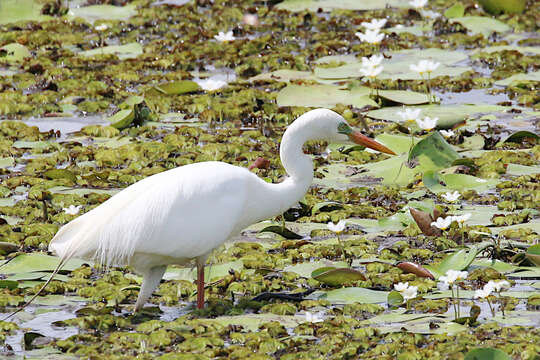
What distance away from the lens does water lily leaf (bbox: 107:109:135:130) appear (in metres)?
9.02

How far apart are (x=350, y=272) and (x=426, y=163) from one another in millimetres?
2211

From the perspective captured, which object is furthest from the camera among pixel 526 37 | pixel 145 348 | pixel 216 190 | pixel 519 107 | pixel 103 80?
pixel 526 37

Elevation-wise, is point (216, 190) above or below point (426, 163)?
above

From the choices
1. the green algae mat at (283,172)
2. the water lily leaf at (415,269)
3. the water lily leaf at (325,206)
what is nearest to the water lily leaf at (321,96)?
the green algae mat at (283,172)

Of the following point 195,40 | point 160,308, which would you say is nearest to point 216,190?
point 160,308

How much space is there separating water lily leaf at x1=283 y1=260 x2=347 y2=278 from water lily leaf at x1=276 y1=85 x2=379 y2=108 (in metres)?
3.54

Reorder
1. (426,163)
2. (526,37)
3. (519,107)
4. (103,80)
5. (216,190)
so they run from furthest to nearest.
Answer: (526,37) → (103,80) → (519,107) → (426,163) → (216,190)

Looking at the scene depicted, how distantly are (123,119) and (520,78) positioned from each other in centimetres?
413

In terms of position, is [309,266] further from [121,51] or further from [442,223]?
[121,51]

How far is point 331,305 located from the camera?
17.8 ft

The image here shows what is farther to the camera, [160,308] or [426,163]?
[426,163]

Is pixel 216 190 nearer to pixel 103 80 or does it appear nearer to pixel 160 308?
pixel 160 308

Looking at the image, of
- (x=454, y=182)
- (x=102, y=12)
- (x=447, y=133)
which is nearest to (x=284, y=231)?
(x=454, y=182)

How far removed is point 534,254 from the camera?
562 cm
